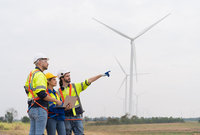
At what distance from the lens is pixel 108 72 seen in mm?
7000

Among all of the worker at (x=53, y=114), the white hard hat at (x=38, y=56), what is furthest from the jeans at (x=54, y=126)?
the white hard hat at (x=38, y=56)

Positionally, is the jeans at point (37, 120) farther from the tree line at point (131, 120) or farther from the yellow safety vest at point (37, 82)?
the tree line at point (131, 120)

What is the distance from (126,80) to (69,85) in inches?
A: 1532

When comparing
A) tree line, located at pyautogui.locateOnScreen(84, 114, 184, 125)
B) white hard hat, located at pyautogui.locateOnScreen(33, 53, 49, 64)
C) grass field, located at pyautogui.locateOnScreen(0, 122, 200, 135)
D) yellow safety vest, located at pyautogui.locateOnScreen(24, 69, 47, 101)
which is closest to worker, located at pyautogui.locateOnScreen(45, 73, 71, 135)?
white hard hat, located at pyautogui.locateOnScreen(33, 53, 49, 64)

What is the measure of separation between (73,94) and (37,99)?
60.8 inches

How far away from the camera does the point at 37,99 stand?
5703mm

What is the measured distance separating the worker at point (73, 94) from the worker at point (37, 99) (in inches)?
51.3

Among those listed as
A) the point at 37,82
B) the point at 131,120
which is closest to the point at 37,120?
the point at 37,82

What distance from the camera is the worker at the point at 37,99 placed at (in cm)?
558

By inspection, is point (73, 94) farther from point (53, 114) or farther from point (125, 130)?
point (125, 130)

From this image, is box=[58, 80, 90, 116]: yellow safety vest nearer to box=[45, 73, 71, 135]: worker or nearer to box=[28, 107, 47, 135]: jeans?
box=[45, 73, 71, 135]: worker

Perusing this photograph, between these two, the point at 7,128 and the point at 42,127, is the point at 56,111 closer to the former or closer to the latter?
the point at 42,127

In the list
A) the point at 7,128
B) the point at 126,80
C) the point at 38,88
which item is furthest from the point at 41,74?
the point at 126,80

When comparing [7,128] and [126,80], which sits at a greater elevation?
[126,80]
